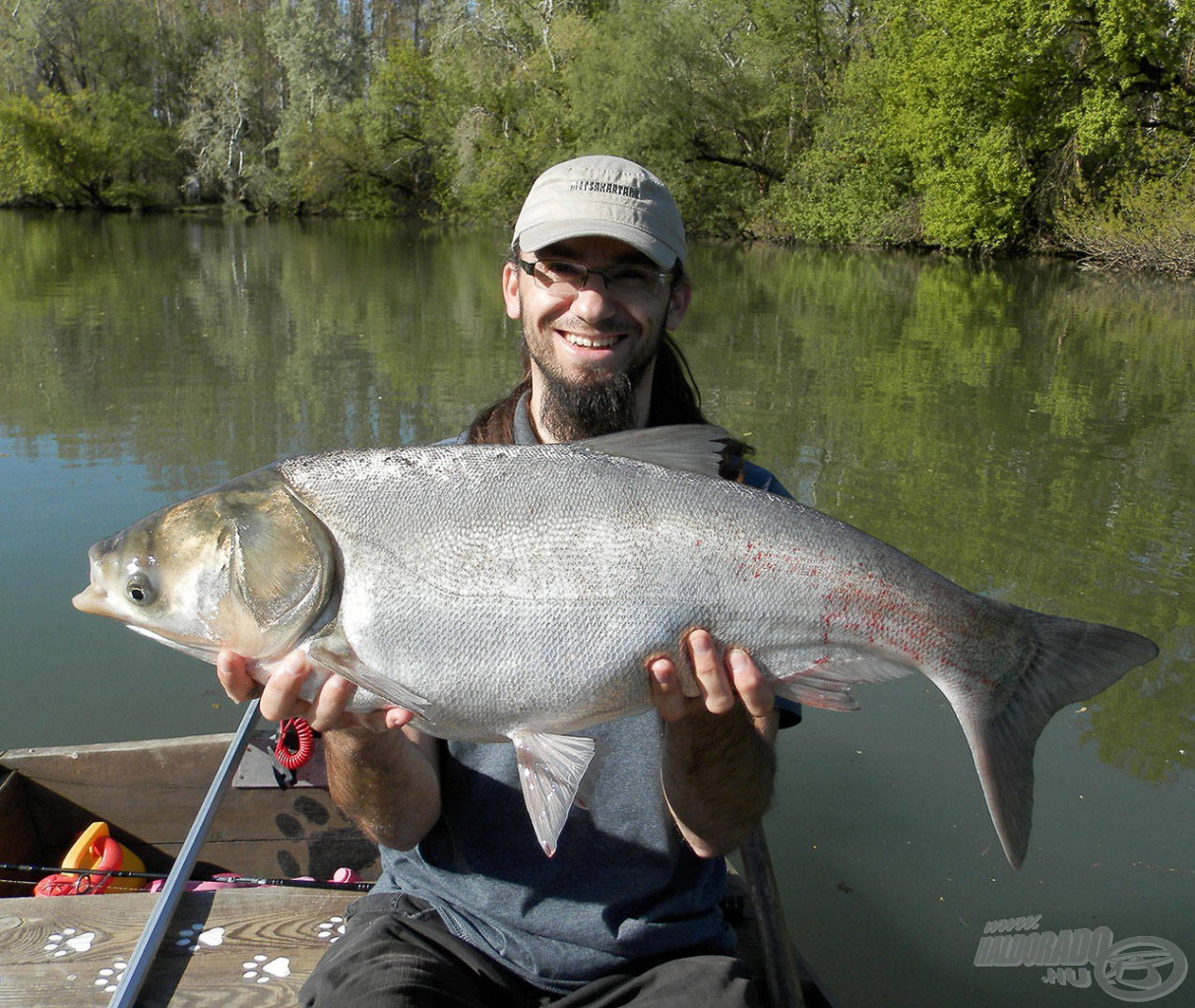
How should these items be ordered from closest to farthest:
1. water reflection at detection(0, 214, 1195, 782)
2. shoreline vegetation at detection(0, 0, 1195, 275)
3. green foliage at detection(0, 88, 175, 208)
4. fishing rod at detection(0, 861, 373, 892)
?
1. fishing rod at detection(0, 861, 373, 892)
2. water reflection at detection(0, 214, 1195, 782)
3. shoreline vegetation at detection(0, 0, 1195, 275)
4. green foliage at detection(0, 88, 175, 208)

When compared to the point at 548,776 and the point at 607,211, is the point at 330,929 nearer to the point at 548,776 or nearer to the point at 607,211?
the point at 548,776

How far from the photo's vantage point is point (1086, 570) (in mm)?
7430

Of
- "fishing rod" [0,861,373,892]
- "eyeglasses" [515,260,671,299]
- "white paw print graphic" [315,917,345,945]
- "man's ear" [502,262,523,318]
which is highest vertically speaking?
"eyeglasses" [515,260,671,299]

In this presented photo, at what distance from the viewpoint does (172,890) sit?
2.80 m

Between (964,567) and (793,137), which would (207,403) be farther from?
(793,137)

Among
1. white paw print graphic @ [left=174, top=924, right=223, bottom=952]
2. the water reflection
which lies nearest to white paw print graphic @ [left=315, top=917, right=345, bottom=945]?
white paw print graphic @ [left=174, top=924, right=223, bottom=952]

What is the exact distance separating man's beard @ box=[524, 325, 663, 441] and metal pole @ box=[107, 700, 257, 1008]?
1.50m

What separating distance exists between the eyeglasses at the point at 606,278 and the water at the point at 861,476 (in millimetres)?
2718

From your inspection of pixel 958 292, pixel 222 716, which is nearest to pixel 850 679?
pixel 222 716

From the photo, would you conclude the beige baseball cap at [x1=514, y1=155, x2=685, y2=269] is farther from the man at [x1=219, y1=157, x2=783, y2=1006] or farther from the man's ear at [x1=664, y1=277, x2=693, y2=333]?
the man at [x1=219, y1=157, x2=783, y2=1006]

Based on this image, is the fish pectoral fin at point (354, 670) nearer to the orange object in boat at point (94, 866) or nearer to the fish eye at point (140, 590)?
the fish eye at point (140, 590)

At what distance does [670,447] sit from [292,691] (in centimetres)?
94

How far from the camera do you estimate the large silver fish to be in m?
2.01

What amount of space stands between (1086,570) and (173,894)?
6721mm
